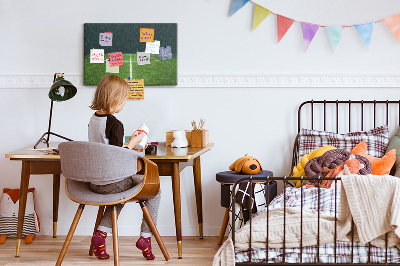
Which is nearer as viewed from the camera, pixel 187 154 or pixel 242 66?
pixel 187 154

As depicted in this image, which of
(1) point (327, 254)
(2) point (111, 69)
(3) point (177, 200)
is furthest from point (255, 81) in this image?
(1) point (327, 254)

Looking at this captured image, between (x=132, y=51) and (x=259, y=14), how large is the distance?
3.00 ft

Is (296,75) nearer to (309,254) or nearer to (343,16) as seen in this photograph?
(343,16)

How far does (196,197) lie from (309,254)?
4.36 feet

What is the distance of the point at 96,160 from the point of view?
262 centimetres

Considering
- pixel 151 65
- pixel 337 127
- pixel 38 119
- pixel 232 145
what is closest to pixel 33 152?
pixel 38 119

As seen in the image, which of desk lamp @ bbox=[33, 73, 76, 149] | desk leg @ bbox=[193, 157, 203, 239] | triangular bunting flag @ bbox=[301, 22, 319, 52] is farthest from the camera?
triangular bunting flag @ bbox=[301, 22, 319, 52]

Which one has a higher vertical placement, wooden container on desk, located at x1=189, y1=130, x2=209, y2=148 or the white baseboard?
wooden container on desk, located at x1=189, y1=130, x2=209, y2=148

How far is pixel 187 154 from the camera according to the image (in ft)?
9.73

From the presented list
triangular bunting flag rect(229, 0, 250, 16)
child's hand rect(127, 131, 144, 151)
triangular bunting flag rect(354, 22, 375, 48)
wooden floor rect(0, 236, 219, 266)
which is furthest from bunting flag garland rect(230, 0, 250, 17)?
wooden floor rect(0, 236, 219, 266)

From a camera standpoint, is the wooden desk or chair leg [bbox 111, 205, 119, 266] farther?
the wooden desk

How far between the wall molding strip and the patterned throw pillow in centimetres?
34

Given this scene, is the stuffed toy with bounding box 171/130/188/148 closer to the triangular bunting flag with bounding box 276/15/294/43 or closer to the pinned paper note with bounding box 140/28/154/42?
the pinned paper note with bounding box 140/28/154/42

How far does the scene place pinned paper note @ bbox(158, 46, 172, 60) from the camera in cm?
374
